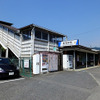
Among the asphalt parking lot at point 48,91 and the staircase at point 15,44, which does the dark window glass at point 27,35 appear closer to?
the staircase at point 15,44

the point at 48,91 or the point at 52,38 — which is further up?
the point at 52,38

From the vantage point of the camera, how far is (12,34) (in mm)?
14656

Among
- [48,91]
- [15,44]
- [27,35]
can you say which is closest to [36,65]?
[48,91]

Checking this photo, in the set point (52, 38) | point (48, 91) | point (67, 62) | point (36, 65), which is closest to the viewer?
point (48, 91)

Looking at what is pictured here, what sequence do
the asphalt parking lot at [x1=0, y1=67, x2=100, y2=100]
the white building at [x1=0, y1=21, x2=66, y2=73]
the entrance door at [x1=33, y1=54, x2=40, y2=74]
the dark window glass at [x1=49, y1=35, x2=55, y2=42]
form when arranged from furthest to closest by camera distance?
the dark window glass at [x1=49, y1=35, x2=55, y2=42], the white building at [x1=0, y1=21, x2=66, y2=73], the entrance door at [x1=33, y1=54, x2=40, y2=74], the asphalt parking lot at [x1=0, y1=67, x2=100, y2=100]

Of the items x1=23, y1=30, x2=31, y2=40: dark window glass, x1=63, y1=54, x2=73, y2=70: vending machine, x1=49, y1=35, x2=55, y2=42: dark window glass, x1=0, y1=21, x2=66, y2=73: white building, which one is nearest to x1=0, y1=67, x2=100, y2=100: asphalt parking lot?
x1=0, y1=21, x2=66, y2=73: white building

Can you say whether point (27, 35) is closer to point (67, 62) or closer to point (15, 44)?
point (15, 44)

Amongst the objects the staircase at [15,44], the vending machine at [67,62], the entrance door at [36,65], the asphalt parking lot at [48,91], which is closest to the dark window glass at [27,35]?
the staircase at [15,44]

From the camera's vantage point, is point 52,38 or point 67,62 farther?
point 52,38

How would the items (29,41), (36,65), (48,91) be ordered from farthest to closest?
(29,41) → (36,65) → (48,91)

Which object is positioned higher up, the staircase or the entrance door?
the staircase

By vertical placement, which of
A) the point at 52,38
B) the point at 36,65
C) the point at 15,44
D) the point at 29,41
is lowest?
the point at 36,65

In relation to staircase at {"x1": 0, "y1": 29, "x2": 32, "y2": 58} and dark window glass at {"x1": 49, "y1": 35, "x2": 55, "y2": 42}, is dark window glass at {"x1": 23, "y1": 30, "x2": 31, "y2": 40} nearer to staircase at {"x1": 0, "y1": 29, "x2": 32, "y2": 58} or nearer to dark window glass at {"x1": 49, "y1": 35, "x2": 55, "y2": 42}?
staircase at {"x1": 0, "y1": 29, "x2": 32, "y2": 58}

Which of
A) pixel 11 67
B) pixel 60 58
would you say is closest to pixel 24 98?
pixel 11 67
